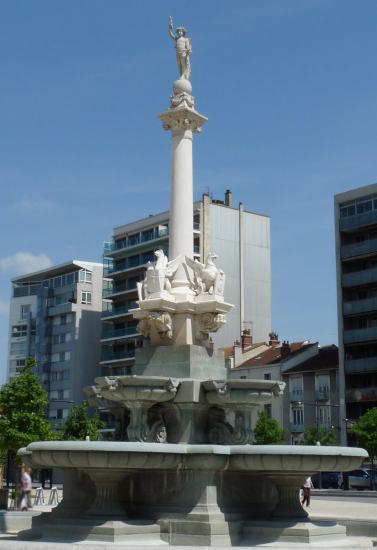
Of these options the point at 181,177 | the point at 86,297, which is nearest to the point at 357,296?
the point at 86,297

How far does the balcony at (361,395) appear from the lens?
75.6 meters

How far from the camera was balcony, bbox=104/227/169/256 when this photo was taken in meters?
97.8

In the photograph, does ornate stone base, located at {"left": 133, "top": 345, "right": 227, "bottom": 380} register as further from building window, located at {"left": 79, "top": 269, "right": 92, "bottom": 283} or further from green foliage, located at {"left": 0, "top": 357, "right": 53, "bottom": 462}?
building window, located at {"left": 79, "top": 269, "right": 92, "bottom": 283}

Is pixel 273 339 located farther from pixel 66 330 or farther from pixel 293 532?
pixel 293 532

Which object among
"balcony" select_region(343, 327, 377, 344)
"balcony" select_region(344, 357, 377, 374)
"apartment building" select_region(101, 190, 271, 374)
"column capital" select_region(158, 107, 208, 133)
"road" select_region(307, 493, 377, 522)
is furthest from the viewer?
"apartment building" select_region(101, 190, 271, 374)

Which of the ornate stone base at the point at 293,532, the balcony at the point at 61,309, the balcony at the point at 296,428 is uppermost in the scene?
the balcony at the point at 61,309

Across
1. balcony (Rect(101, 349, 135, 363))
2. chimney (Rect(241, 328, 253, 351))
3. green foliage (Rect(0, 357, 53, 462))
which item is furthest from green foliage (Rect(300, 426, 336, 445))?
green foliage (Rect(0, 357, 53, 462))

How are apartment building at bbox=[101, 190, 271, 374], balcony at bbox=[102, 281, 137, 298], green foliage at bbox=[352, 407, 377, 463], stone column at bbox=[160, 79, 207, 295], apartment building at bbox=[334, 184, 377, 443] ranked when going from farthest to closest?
balcony at bbox=[102, 281, 137, 298]
apartment building at bbox=[101, 190, 271, 374]
apartment building at bbox=[334, 184, 377, 443]
green foliage at bbox=[352, 407, 377, 463]
stone column at bbox=[160, 79, 207, 295]

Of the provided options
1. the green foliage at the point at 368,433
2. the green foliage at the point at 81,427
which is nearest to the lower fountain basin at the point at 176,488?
the green foliage at the point at 368,433

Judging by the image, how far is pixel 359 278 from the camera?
3103 inches

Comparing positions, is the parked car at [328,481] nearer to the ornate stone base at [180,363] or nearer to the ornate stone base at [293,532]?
the ornate stone base at [180,363]

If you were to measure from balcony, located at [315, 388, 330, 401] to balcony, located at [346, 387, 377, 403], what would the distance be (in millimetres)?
3962

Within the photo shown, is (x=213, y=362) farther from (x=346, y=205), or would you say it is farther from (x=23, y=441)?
(x=346, y=205)

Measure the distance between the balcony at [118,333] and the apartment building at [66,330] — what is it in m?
5.56
